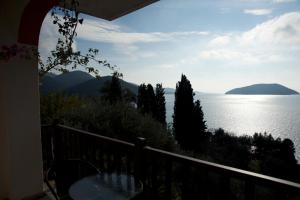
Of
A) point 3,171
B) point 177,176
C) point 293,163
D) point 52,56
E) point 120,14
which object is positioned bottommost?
point 293,163

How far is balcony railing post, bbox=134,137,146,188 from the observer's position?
2.10 m

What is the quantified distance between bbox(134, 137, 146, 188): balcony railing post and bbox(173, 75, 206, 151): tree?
21118 millimetres

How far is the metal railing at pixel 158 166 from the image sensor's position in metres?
1.32

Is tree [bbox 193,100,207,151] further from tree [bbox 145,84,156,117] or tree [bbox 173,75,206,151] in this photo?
tree [bbox 145,84,156,117]

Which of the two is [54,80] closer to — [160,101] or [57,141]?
[57,141]

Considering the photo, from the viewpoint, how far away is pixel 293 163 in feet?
66.3

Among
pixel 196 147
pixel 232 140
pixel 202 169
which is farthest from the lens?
pixel 232 140

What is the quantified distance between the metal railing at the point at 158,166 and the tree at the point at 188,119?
1958cm

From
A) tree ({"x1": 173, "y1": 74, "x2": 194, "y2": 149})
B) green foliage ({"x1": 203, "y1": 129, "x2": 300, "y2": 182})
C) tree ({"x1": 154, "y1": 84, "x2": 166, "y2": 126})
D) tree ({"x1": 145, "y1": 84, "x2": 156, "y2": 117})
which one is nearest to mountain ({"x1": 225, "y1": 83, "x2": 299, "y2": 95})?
green foliage ({"x1": 203, "y1": 129, "x2": 300, "y2": 182})

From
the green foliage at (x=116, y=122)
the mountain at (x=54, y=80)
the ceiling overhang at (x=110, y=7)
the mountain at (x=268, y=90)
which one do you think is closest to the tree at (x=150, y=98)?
the mountain at (x=54, y=80)

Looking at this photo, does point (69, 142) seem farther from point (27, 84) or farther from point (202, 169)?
point (202, 169)

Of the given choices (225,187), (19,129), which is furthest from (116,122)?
(225,187)

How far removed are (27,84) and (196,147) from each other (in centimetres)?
2196

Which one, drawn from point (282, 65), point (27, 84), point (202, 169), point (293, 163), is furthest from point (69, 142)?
point (293, 163)
